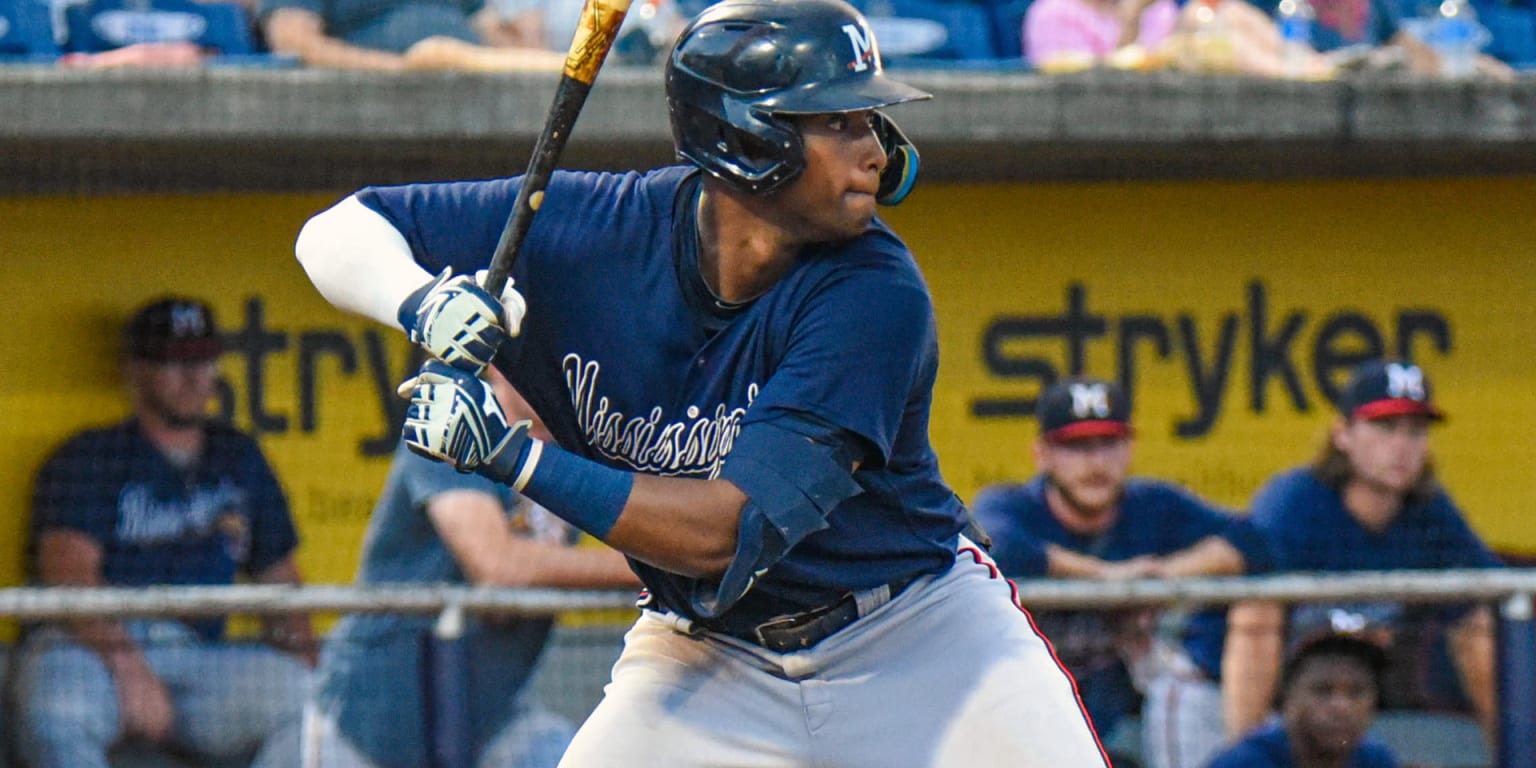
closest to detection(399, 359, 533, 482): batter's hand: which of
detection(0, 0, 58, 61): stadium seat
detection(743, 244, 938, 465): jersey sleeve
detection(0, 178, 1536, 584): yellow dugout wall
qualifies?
detection(743, 244, 938, 465): jersey sleeve

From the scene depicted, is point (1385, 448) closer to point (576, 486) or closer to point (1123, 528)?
point (1123, 528)

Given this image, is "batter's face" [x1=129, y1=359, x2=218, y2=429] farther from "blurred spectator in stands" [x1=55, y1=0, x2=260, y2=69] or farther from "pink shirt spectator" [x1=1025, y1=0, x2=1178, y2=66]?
"pink shirt spectator" [x1=1025, y1=0, x2=1178, y2=66]

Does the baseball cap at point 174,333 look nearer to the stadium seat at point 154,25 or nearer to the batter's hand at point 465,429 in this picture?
the stadium seat at point 154,25

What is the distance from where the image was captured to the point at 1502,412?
6.07m

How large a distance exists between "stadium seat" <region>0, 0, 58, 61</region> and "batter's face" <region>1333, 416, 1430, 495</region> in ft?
11.0

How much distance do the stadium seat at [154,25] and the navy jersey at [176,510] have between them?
0.98m

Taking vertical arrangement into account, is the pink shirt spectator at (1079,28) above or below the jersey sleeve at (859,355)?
below

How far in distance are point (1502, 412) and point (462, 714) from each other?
10.7 feet

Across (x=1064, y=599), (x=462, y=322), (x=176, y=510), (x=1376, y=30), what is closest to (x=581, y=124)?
(x=176, y=510)

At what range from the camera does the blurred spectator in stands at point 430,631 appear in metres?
4.44

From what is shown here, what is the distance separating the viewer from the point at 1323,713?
465 centimetres

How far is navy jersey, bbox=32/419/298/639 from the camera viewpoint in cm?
515

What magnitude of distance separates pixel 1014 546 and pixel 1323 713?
2.49 feet

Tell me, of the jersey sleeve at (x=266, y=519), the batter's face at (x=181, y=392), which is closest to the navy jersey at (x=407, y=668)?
the jersey sleeve at (x=266, y=519)
